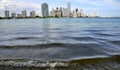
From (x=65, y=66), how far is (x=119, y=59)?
9.96 feet

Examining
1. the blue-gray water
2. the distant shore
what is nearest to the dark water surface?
the blue-gray water

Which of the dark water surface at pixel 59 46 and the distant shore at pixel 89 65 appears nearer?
the distant shore at pixel 89 65

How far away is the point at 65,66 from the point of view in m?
7.41

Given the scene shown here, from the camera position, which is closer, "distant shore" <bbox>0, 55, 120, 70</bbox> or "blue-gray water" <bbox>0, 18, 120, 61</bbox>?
"distant shore" <bbox>0, 55, 120, 70</bbox>

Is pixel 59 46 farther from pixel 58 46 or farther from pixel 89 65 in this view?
pixel 89 65

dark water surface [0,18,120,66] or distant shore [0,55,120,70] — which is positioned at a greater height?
dark water surface [0,18,120,66]

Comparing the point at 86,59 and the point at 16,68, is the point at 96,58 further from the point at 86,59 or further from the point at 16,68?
the point at 16,68

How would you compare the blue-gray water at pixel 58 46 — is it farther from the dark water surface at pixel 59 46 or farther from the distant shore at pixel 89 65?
the distant shore at pixel 89 65

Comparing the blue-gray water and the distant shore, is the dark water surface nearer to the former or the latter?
the blue-gray water

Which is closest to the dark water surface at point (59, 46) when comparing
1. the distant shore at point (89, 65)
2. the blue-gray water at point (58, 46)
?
the blue-gray water at point (58, 46)

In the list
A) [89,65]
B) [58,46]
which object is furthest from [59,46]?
[89,65]

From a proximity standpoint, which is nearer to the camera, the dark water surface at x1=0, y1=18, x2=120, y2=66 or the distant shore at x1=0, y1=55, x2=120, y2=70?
the distant shore at x1=0, y1=55, x2=120, y2=70

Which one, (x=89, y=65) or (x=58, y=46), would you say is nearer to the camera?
(x=89, y=65)

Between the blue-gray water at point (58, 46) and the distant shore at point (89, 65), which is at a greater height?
the blue-gray water at point (58, 46)
